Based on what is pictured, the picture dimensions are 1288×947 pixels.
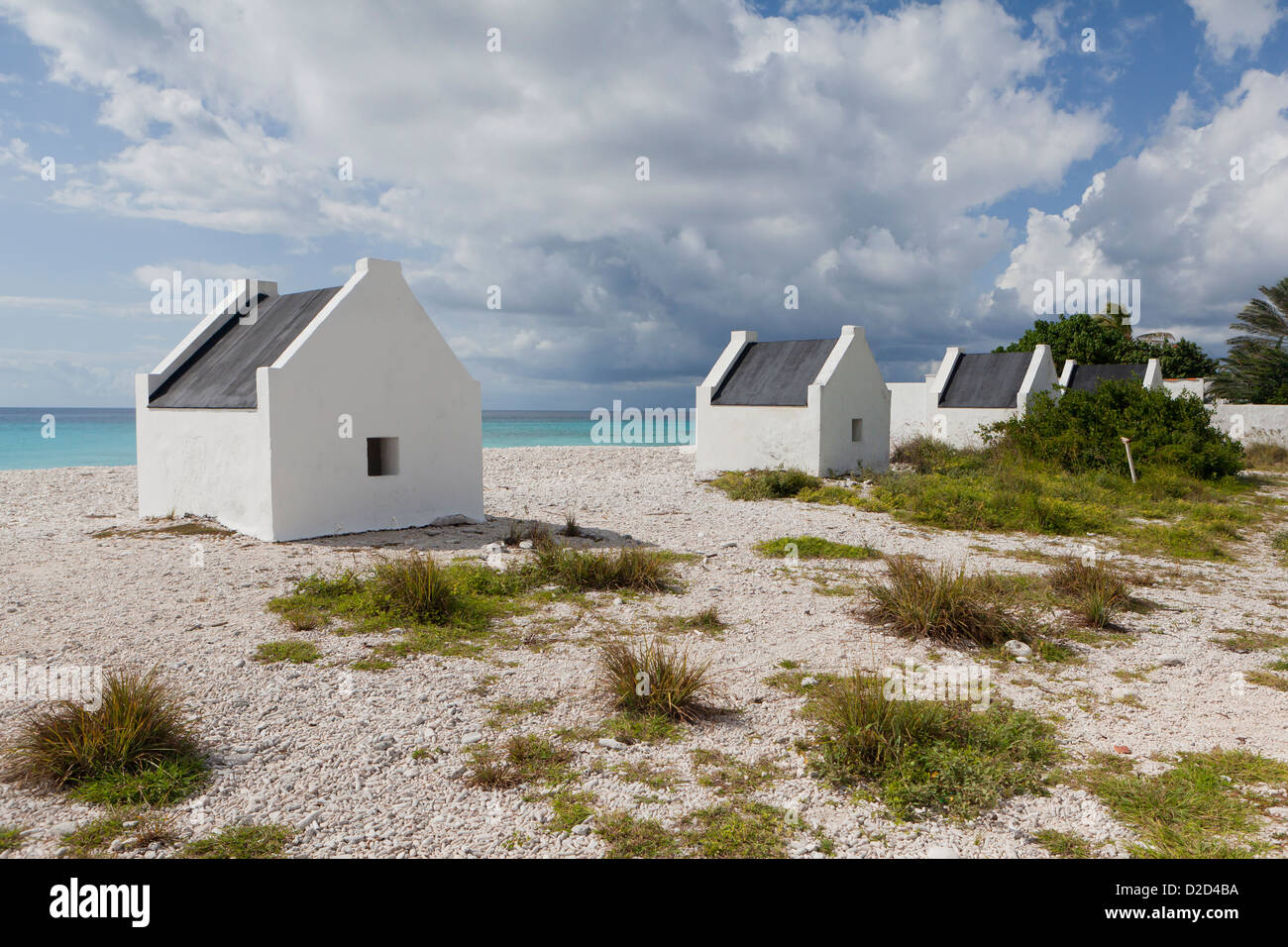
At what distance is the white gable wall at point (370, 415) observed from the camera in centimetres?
1179

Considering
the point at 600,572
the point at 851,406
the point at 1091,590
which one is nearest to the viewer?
the point at 1091,590

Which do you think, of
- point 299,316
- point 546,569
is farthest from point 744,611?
point 299,316

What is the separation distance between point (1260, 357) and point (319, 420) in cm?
3837

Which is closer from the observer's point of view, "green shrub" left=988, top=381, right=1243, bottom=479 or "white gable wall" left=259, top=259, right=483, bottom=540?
"white gable wall" left=259, top=259, right=483, bottom=540

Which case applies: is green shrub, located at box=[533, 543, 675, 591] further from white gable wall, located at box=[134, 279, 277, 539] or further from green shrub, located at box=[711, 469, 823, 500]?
green shrub, located at box=[711, 469, 823, 500]

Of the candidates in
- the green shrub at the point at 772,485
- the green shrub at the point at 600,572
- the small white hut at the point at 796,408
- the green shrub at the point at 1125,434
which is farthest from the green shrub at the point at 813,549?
the green shrub at the point at 1125,434

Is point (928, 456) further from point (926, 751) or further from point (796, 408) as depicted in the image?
point (926, 751)

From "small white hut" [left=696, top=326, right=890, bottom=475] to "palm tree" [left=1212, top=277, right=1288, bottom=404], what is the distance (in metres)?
20.6

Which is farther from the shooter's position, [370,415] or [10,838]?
[370,415]

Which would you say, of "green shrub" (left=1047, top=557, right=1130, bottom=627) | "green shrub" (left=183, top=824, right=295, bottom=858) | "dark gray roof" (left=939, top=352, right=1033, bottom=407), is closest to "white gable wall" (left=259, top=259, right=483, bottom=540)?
"green shrub" (left=183, top=824, right=295, bottom=858)

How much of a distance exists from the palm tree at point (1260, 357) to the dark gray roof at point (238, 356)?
37443mm

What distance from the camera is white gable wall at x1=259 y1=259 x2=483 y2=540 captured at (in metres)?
11.8

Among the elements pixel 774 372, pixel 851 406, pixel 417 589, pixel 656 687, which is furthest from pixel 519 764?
pixel 774 372

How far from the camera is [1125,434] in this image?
20.8 meters
